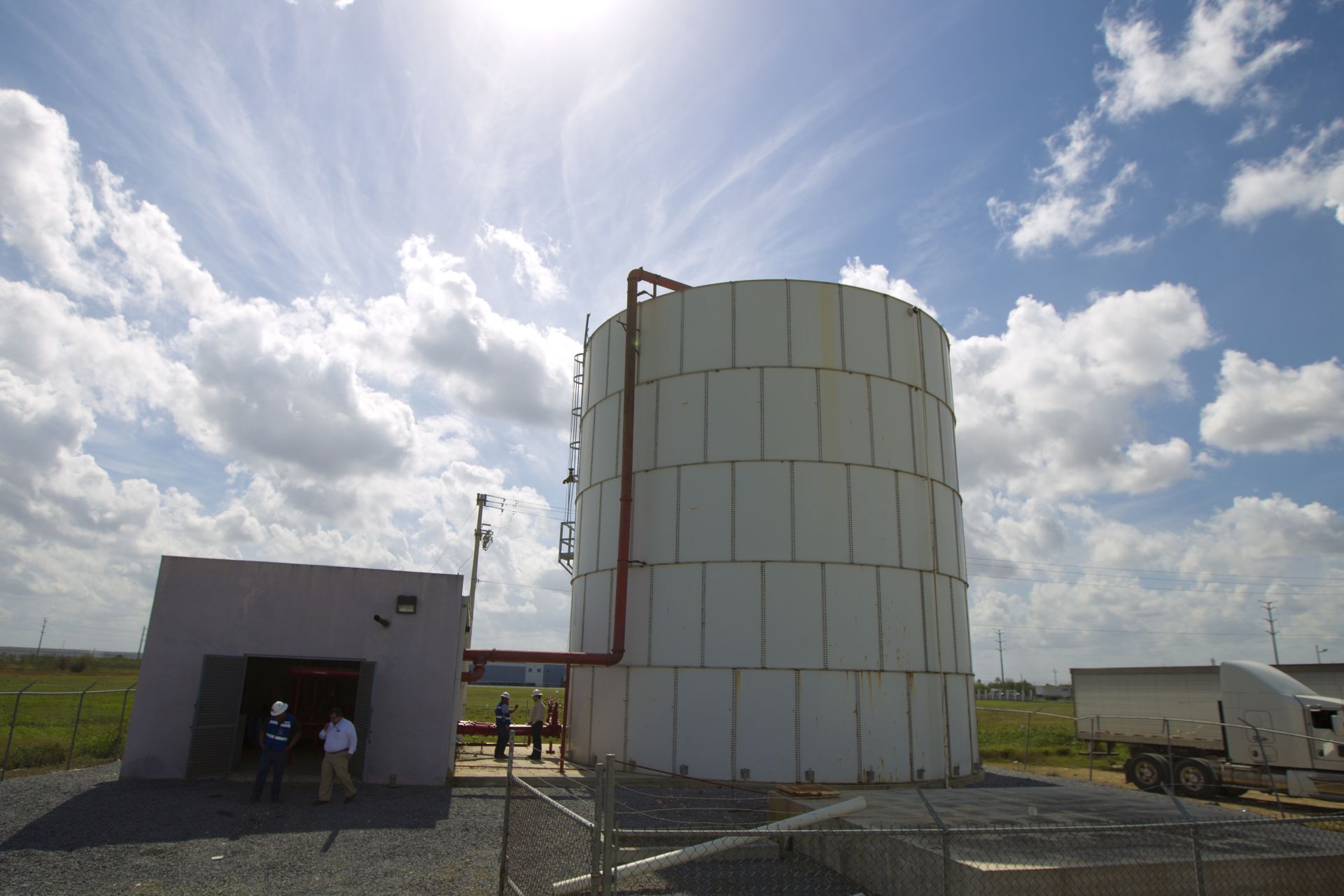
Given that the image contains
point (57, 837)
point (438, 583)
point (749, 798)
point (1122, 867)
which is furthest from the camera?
point (438, 583)

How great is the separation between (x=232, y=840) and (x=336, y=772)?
274 cm

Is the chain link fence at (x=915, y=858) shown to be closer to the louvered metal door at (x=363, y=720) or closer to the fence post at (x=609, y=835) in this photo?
the fence post at (x=609, y=835)

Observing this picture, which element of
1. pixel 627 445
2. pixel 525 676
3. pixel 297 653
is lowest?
pixel 525 676

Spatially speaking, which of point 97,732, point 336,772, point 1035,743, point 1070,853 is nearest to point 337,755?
point 336,772

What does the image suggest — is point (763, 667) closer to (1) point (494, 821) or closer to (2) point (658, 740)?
(2) point (658, 740)

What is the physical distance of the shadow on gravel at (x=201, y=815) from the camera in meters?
9.94

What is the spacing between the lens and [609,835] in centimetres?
544

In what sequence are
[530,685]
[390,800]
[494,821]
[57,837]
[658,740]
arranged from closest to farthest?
[57,837]
[494,821]
[390,800]
[658,740]
[530,685]

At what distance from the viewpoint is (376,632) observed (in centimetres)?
1524

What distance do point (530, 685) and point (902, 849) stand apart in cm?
10256

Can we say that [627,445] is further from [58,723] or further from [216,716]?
[58,723]

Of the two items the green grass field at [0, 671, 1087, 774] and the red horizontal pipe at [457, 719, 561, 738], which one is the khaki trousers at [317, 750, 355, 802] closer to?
the green grass field at [0, 671, 1087, 774]

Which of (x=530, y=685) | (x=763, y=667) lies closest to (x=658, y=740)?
(x=763, y=667)

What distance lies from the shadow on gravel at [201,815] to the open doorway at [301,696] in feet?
8.01
